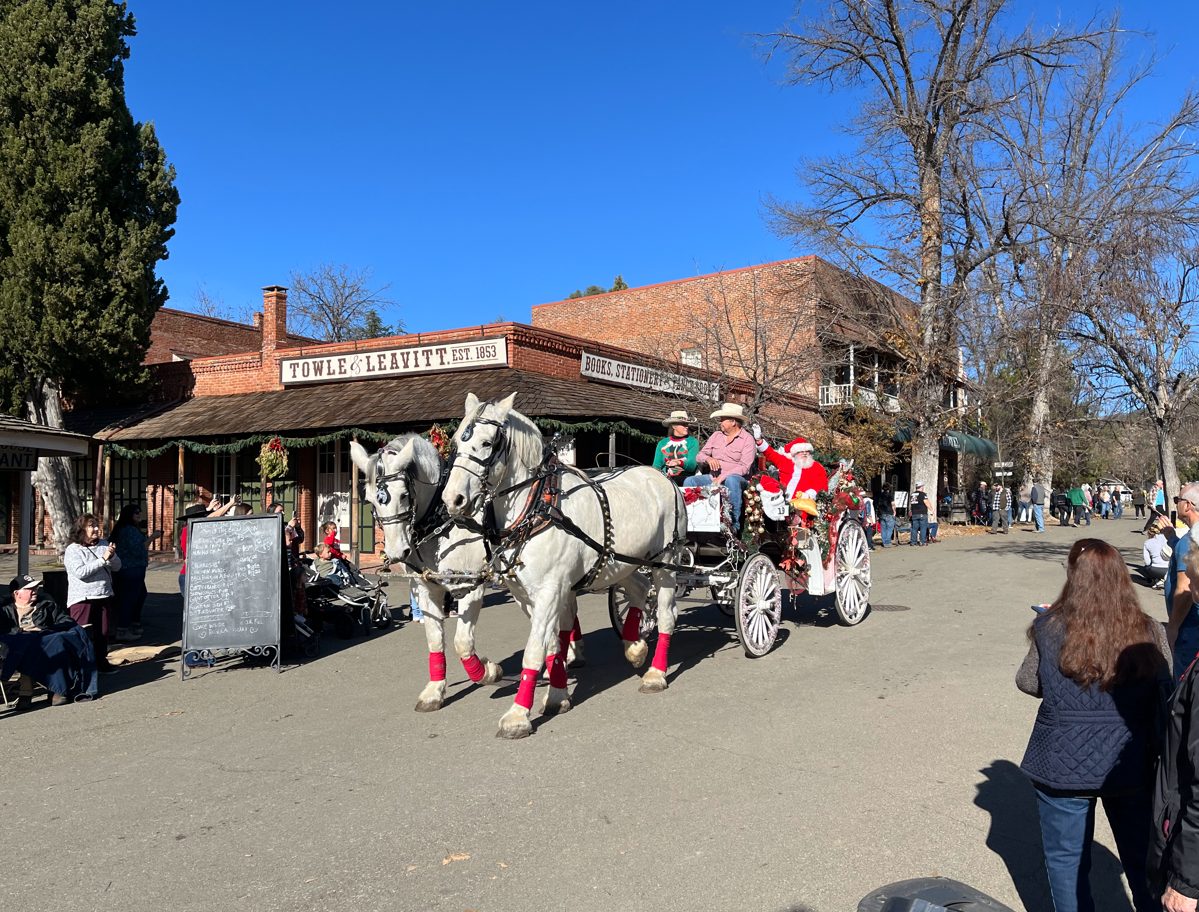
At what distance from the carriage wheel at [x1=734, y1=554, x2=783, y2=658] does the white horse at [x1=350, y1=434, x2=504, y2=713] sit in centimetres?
254

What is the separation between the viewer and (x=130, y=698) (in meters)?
7.87

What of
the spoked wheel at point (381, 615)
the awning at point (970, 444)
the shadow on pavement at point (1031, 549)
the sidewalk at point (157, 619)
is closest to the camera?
the sidewalk at point (157, 619)

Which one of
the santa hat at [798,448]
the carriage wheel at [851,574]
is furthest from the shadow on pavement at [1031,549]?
A: the santa hat at [798,448]

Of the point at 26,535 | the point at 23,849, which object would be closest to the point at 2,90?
the point at 26,535

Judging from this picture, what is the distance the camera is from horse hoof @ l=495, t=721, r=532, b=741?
599 centimetres

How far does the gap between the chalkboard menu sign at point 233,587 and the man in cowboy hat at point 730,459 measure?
435 centimetres

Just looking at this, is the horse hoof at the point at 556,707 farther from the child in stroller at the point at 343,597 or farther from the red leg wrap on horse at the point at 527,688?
the child in stroller at the point at 343,597

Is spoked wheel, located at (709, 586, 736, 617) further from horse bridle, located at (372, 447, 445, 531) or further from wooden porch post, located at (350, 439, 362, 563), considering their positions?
wooden porch post, located at (350, 439, 362, 563)

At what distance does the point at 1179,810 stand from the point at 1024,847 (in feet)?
6.79

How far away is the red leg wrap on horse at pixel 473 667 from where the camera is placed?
7.19 m

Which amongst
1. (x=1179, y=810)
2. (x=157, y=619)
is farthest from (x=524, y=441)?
(x=157, y=619)

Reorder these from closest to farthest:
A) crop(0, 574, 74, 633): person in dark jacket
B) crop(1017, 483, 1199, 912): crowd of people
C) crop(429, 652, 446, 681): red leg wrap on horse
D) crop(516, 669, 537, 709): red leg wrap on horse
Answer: crop(1017, 483, 1199, 912): crowd of people → crop(516, 669, 537, 709): red leg wrap on horse → crop(429, 652, 446, 681): red leg wrap on horse → crop(0, 574, 74, 633): person in dark jacket

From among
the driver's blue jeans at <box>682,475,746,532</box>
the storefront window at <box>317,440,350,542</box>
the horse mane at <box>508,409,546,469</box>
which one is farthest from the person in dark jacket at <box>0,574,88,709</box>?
the storefront window at <box>317,440,350,542</box>

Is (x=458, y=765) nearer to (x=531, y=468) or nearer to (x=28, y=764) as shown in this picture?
(x=531, y=468)
